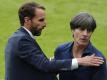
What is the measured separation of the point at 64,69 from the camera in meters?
5.73

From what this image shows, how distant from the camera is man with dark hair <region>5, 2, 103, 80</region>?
5.71 metres

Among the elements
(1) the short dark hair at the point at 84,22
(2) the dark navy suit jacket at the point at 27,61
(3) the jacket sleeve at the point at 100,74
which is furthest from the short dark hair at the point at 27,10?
(3) the jacket sleeve at the point at 100,74

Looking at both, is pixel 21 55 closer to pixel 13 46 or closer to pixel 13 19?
pixel 13 46

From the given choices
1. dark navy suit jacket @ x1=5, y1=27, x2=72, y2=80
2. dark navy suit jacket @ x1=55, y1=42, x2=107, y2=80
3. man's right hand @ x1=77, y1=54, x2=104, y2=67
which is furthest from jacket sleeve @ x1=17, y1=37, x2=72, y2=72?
dark navy suit jacket @ x1=55, y1=42, x2=107, y2=80

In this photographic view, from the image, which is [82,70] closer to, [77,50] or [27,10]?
[77,50]

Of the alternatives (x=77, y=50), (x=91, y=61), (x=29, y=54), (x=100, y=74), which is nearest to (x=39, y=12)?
(x=29, y=54)

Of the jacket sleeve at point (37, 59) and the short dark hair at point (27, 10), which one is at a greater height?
the short dark hair at point (27, 10)

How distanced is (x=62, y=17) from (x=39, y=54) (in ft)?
34.3

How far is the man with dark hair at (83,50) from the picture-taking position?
5842 mm

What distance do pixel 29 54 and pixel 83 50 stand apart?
25.4 inches

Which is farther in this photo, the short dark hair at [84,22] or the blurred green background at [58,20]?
the blurred green background at [58,20]

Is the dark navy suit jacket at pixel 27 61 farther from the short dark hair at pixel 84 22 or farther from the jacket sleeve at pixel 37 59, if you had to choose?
the short dark hair at pixel 84 22

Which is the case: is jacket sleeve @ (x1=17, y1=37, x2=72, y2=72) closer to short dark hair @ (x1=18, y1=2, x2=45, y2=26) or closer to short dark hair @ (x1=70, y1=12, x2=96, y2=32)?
short dark hair @ (x1=18, y1=2, x2=45, y2=26)

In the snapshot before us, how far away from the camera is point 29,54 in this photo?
5.74 m
